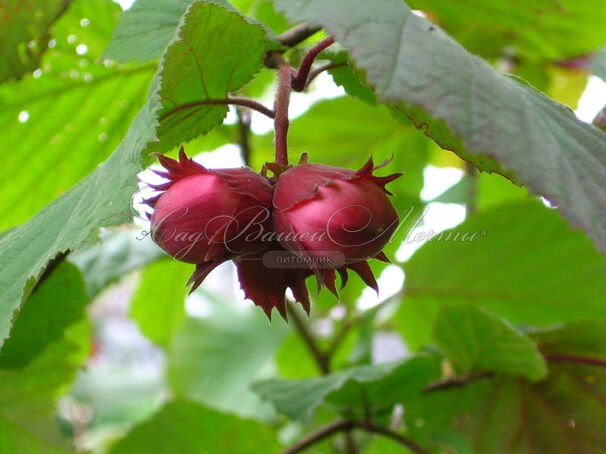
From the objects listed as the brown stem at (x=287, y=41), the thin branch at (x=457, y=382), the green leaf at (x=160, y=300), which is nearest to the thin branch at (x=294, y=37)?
the brown stem at (x=287, y=41)

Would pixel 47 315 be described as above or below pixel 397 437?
above

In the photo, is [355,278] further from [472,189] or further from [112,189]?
[112,189]

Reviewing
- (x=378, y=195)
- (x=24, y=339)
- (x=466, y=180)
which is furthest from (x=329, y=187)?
(x=466, y=180)

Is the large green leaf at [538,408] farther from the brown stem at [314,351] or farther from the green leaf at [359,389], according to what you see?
the brown stem at [314,351]

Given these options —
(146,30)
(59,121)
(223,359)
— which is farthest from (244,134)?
(223,359)

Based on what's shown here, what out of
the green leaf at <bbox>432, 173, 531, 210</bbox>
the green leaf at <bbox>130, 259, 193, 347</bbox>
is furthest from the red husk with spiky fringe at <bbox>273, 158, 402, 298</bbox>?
the green leaf at <bbox>130, 259, 193, 347</bbox>
